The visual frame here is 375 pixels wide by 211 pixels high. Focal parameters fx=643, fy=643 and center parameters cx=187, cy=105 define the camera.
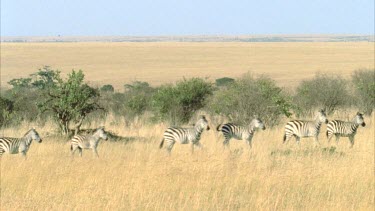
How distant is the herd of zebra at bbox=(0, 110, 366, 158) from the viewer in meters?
14.1

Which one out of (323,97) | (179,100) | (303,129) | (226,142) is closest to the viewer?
(226,142)

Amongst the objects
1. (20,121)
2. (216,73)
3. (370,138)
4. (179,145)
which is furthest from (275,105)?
(216,73)

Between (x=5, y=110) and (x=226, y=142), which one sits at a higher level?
(x=226, y=142)

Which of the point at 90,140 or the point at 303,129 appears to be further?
the point at 303,129

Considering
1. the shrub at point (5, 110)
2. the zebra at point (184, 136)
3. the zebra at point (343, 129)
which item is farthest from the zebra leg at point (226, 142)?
the shrub at point (5, 110)

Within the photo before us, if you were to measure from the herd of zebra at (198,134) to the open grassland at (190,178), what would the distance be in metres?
0.28

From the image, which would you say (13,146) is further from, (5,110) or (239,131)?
(5,110)

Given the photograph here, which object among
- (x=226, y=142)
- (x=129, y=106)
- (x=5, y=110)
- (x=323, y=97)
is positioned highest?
(x=226, y=142)

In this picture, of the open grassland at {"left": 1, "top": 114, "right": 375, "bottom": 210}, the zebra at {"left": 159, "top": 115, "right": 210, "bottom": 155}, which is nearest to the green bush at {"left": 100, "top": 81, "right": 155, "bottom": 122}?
the zebra at {"left": 159, "top": 115, "right": 210, "bottom": 155}

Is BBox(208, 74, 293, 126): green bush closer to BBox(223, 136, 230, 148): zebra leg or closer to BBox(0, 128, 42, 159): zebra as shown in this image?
BBox(223, 136, 230, 148): zebra leg

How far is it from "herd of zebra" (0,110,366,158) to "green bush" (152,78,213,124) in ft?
18.5

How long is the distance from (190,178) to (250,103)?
32.6ft

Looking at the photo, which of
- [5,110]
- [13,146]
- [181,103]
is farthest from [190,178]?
[5,110]

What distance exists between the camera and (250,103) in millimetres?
20922
